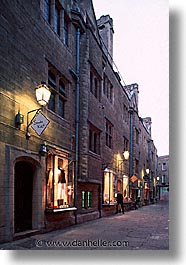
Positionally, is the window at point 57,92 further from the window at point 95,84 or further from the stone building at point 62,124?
the window at point 95,84

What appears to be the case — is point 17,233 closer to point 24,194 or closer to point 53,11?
point 24,194

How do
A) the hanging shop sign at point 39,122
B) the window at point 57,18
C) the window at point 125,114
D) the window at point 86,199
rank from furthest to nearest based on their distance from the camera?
the window at point 86,199 → the window at point 125,114 → the window at point 57,18 → the hanging shop sign at point 39,122

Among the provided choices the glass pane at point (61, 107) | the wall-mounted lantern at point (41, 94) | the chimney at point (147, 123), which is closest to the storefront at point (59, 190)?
the glass pane at point (61, 107)

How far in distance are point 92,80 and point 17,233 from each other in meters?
3.66

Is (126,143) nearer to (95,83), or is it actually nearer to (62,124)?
(62,124)

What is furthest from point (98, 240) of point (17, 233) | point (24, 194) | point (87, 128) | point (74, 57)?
point (74, 57)

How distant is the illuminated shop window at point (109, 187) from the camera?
681cm

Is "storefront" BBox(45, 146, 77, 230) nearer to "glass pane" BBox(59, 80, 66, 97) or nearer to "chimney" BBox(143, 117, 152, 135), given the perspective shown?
"glass pane" BBox(59, 80, 66, 97)

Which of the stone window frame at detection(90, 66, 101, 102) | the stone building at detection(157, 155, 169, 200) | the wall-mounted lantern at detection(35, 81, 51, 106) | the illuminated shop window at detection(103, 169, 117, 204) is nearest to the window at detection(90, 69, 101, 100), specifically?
the stone window frame at detection(90, 66, 101, 102)

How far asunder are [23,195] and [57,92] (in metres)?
1.79

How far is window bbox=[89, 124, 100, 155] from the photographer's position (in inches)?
268

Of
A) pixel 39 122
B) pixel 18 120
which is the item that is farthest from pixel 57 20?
pixel 18 120

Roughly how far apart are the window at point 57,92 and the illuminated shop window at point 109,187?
171 centimetres

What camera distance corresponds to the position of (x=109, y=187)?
702cm
